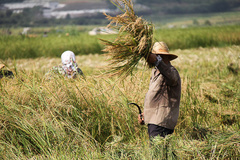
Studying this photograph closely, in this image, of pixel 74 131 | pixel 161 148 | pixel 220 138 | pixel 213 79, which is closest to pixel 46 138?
pixel 74 131

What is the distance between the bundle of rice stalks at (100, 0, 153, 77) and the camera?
2256mm

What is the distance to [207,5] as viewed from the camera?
8744 cm

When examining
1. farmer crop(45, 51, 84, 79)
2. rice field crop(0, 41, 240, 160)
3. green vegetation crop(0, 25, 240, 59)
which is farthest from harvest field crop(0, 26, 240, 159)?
green vegetation crop(0, 25, 240, 59)

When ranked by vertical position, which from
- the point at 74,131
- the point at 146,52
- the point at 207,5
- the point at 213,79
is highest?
the point at 146,52

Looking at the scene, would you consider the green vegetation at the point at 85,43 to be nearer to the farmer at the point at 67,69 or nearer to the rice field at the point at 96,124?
the farmer at the point at 67,69

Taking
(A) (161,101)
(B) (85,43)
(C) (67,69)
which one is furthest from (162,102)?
(B) (85,43)

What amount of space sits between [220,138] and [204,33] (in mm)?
11919

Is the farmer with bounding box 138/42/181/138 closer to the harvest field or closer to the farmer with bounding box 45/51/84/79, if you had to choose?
the harvest field

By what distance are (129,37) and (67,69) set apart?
5.62 feet

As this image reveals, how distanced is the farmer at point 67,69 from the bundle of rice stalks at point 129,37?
3.49ft

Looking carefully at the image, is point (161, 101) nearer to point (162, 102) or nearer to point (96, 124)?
Result: point (162, 102)

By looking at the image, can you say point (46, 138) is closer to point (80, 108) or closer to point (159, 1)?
point (80, 108)

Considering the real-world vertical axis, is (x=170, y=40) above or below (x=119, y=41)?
below

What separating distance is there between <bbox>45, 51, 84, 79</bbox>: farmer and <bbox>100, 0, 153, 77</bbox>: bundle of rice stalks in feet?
3.49
